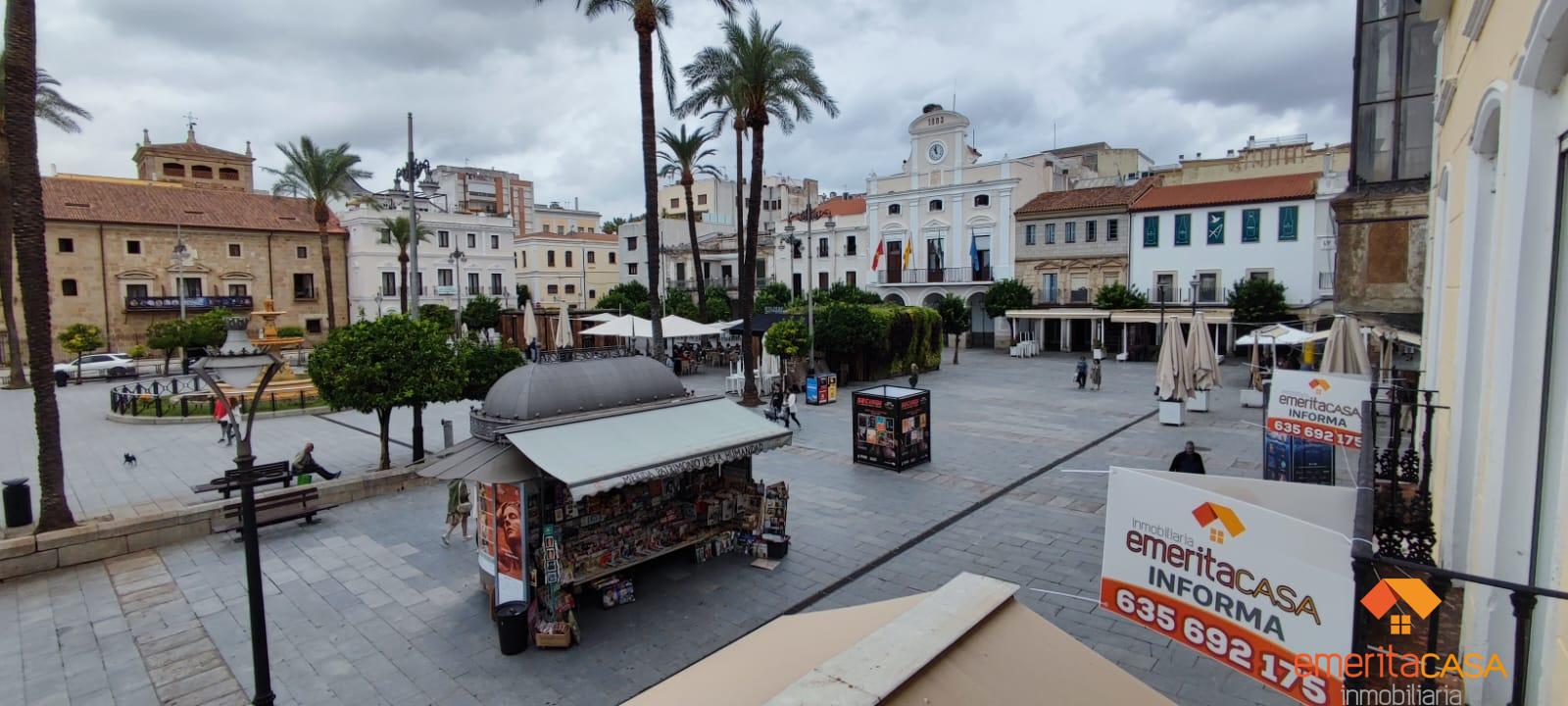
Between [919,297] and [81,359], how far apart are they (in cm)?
4302

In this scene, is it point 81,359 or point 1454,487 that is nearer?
point 1454,487

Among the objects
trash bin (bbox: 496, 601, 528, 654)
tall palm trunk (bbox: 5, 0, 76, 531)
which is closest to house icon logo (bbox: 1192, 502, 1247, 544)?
trash bin (bbox: 496, 601, 528, 654)

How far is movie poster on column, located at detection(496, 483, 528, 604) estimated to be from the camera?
806 cm

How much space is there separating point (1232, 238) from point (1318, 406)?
30.7m

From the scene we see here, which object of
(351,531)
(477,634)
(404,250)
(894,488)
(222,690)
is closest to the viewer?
(222,690)

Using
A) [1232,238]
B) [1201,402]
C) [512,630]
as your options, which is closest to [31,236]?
[512,630]

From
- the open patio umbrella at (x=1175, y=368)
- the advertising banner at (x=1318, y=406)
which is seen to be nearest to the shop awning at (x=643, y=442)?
the advertising banner at (x=1318, y=406)

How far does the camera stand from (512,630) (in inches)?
299

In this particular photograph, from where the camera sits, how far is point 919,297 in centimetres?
4688

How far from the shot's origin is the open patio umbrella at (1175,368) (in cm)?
1845

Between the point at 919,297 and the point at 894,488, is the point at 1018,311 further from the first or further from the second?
the point at 894,488

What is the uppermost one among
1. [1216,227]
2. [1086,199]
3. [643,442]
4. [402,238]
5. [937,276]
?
[1086,199]

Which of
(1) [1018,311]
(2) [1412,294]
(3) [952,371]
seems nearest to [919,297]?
(1) [1018,311]

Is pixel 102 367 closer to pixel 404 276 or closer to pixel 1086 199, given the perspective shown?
pixel 404 276
